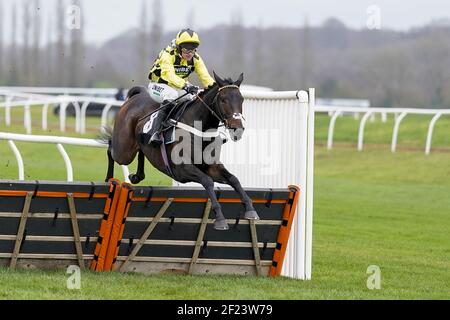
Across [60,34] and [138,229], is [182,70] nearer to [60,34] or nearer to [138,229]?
[138,229]

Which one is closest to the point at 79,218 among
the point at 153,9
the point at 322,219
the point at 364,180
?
the point at 322,219

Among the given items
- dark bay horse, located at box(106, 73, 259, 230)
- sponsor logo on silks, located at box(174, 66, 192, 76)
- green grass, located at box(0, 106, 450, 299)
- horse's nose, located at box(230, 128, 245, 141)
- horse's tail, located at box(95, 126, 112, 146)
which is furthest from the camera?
horse's tail, located at box(95, 126, 112, 146)

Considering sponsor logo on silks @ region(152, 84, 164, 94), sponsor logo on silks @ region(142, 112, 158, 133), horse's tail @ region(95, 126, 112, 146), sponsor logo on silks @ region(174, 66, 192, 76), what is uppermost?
sponsor logo on silks @ region(174, 66, 192, 76)

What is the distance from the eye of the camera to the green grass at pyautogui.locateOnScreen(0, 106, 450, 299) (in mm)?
8005

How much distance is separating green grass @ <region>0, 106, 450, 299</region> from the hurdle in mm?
255

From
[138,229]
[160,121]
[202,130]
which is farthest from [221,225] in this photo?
[160,121]

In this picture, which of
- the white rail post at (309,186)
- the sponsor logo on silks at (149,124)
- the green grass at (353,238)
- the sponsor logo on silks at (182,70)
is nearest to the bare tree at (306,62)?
the green grass at (353,238)

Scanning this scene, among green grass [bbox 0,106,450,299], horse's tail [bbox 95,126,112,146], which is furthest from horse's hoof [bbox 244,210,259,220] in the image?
horse's tail [bbox 95,126,112,146]

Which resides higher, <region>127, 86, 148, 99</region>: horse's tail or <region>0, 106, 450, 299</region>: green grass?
<region>127, 86, 148, 99</region>: horse's tail

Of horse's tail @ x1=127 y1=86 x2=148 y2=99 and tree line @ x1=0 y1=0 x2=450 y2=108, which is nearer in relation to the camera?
horse's tail @ x1=127 y1=86 x2=148 y2=99

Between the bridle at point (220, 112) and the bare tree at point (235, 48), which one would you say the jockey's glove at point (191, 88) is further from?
the bare tree at point (235, 48)

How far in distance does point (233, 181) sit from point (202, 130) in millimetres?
538

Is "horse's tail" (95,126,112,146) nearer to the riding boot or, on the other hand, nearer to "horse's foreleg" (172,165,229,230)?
the riding boot

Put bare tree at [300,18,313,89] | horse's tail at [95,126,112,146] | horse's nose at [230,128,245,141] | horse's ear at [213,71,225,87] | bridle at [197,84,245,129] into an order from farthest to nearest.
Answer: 1. bare tree at [300,18,313,89]
2. horse's tail at [95,126,112,146]
3. horse's ear at [213,71,225,87]
4. bridle at [197,84,245,129]
5. horse's nose at [230,128,245,141]
